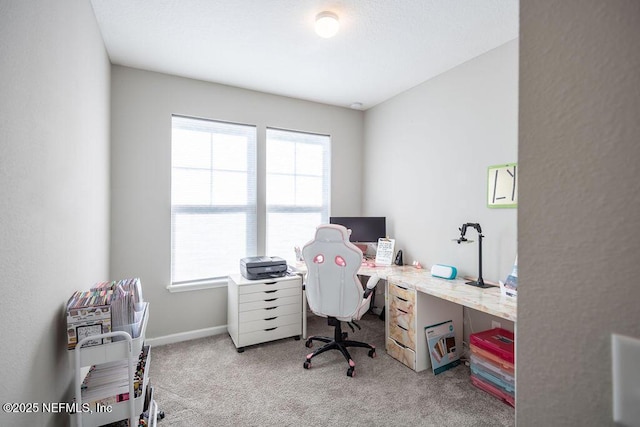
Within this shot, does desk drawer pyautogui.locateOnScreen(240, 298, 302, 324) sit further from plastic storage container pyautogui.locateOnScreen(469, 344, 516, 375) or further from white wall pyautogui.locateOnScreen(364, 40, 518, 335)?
plastic storage container pyautogui.locateOnScreen(469, 344, 516, 375)

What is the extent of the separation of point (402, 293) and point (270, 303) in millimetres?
1282

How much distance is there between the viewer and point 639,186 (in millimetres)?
351

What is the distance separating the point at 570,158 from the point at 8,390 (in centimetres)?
160

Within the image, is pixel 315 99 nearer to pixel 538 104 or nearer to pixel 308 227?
pixel 308 227

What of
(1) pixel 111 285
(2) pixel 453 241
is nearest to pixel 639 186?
(1) pixel 111 285

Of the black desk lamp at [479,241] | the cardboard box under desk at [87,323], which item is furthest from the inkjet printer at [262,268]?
the black desk lamp at [479,241]

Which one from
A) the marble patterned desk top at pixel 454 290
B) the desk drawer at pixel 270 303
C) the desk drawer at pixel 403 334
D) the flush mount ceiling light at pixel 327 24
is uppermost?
the flush mount ceiling light at pixel 327 24

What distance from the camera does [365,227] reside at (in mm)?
3602

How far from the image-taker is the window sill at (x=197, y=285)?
9.82 feet

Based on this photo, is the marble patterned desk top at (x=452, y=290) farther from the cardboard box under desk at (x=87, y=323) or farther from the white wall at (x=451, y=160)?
the cardboard box under desk at (x=87, y=323)

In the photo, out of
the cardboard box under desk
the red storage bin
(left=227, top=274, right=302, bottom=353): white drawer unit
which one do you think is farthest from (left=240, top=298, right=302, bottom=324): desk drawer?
the red storage bin

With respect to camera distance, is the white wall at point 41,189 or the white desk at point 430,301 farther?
the white desk at point 430,301

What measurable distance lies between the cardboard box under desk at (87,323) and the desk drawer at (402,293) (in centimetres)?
208

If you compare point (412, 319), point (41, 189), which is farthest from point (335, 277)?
point (41, 189)
